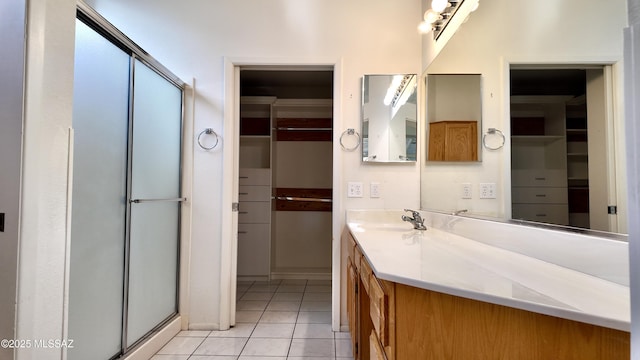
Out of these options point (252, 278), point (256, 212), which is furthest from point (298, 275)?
point (256, 212)

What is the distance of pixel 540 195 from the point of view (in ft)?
3.49

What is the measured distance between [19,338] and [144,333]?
0.96m

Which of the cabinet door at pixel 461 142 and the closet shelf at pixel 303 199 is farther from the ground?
the cabinet door at pixel 461 142

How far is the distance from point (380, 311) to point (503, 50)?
1.26 meters

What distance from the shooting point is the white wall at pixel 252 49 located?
6.74 ft

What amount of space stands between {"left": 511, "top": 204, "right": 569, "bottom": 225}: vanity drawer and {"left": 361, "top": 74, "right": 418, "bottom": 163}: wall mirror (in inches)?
36.7

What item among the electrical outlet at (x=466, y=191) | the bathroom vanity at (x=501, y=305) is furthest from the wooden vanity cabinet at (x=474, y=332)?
the electrical outlet at (x=466, y=191)

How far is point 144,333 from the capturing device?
1.69 meters

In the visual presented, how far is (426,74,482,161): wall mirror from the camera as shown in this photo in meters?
1.53

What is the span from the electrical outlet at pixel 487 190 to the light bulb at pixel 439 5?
1110 millimetres

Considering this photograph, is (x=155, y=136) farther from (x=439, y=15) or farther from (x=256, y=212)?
(x=439, y=15)

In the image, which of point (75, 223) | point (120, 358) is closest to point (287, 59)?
point (75, 223)

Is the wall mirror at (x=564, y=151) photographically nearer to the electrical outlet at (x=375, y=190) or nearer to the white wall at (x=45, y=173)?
the electrical outlet at (x=375, y=190)

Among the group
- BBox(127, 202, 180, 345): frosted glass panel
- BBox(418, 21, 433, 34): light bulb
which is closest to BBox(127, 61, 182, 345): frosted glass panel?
BBox(127, 202, 180, 345): frosted glass panel
